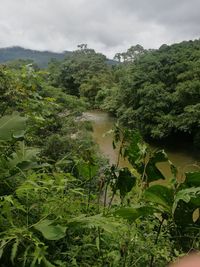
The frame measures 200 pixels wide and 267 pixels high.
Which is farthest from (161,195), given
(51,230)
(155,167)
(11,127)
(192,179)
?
(11,127)

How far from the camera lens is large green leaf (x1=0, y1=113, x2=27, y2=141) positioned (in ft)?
7.44

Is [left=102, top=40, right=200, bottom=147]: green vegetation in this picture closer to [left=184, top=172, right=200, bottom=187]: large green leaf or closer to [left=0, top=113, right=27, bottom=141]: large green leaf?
[left=0, top=113, right=27, bottom=141]: large green leaf

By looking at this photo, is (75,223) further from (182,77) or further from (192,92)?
(182,77)

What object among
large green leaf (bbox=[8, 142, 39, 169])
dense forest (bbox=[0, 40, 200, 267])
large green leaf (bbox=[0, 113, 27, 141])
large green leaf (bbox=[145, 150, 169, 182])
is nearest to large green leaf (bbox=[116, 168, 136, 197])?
dense forest (bbox=[0, 40, 200, 267])

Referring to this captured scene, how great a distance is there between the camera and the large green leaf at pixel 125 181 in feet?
7.73

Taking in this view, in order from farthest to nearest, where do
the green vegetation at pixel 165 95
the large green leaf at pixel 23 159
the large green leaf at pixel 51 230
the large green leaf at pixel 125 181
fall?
the green vegetation at pixel 165 95
the large green leaf at pixel 125 181
the large green leaf at pixel 23 159
the large green leaf at pixel 51 230

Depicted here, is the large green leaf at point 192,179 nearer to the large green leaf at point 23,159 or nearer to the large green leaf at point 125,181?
the large green leaf at point 125,181

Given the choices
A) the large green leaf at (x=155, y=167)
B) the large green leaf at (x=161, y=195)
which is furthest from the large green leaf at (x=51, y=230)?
the large green leaf at (x=155, y=167)

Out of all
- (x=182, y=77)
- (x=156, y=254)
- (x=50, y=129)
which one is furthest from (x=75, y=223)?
(x=182, y=77)

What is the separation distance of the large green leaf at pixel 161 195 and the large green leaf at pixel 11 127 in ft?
2.73

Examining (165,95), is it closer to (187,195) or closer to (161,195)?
(161,195)

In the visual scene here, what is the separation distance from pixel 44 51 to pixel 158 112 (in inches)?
5307

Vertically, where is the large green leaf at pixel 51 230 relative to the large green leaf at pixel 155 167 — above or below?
below

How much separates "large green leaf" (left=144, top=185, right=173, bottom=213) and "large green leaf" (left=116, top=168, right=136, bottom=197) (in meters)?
0.44
